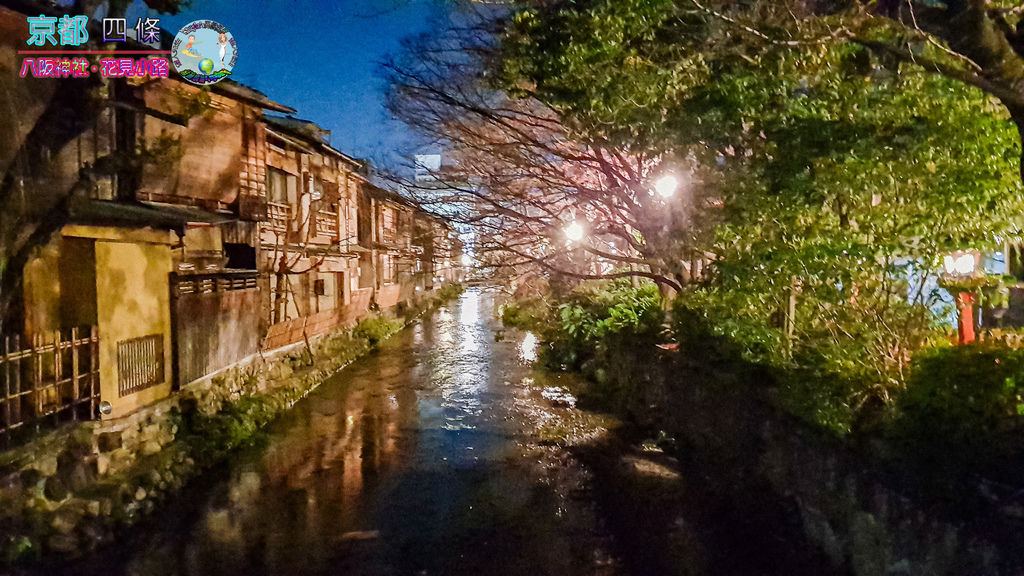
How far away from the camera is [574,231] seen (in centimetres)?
1623

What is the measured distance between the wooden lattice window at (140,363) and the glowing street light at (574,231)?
33.4ft

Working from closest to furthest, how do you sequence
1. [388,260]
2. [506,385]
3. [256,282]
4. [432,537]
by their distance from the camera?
[432,537] → [256,282] → [506,385] → [388,260]

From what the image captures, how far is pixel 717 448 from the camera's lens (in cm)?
1068

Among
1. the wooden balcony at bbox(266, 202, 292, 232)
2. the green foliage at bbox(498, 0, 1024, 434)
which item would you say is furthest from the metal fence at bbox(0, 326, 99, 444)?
the green foliage at bbox(498, 0, 1024, 434)

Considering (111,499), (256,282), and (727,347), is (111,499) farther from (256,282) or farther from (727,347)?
(727,347)

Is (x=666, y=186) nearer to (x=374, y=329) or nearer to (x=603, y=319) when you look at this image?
(x=603, y=319)

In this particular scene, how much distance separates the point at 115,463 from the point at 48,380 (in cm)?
170

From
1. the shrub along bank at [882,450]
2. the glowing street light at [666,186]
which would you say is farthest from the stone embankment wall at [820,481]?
the glowing street light at [666,186]

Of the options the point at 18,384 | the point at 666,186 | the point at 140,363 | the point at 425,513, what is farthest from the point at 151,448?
the point at 666,186

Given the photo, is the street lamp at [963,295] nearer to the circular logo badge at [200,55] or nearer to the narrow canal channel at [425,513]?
the narrow canal channel at [425,513]

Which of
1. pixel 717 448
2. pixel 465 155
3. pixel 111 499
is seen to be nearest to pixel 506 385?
pixel 465 155

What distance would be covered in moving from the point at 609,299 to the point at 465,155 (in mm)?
8675

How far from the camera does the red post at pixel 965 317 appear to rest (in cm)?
732

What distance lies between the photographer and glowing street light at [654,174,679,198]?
12605 millimetres
